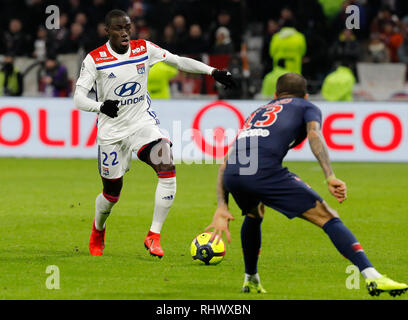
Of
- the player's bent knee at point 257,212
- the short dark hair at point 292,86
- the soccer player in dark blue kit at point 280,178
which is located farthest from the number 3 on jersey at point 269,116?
the player's bent knee at point 257,212

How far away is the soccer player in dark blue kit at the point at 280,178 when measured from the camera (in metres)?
6.57

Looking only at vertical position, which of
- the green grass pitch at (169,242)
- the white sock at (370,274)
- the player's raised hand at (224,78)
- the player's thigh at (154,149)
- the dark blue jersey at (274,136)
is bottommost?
the green grass pitch at (169,242)

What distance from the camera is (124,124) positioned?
9.20m

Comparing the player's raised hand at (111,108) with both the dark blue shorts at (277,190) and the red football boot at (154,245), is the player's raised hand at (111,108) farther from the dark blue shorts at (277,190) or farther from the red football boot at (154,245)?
the dark blue shorts at (277,190)

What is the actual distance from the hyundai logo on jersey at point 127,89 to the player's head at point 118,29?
36 cm

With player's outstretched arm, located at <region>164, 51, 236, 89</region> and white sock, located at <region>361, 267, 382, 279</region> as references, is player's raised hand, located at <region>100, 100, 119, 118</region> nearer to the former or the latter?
player's outstretched arm, located at <region>164, 51, 236, 89</region>

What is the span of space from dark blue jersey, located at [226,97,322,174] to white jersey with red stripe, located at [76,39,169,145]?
2501mm

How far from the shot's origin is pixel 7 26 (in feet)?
78.3

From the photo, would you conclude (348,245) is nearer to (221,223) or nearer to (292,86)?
(221,223)

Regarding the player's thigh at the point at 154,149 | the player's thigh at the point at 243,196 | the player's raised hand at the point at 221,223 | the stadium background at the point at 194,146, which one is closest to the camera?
the player's raised hand at the point at 221,223

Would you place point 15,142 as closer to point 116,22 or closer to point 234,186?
point 116,22

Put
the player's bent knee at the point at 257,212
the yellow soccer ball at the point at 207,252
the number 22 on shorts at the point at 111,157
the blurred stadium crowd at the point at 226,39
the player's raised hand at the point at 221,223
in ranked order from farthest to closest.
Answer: the blurred stadium crowd at the point at 226,39
the number 22 on shorts at the point at 111,157
the yellow soccer ball at the point at 207,252
the player's bent knee at the point at 257,212
the player's raised hand at the point at 221,223

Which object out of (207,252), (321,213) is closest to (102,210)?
(207,252)
